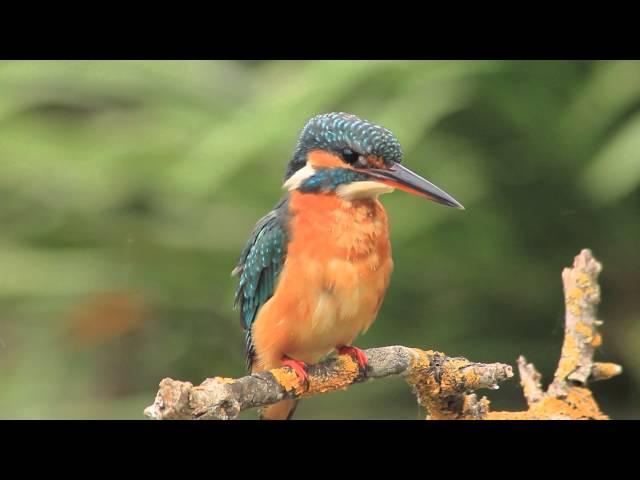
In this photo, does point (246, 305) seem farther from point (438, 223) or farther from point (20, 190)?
point (20, 190)

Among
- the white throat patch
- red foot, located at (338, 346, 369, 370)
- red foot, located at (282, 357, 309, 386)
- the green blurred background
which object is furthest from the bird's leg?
the green blurred background

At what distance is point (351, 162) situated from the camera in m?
1.91

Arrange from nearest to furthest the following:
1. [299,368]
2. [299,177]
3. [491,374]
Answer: [491,374]
[299,368]
[299,177]

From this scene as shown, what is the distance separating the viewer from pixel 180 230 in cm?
341

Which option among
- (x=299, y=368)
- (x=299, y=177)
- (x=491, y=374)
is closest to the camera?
(x=491, y=374)

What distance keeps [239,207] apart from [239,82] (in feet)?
2.27

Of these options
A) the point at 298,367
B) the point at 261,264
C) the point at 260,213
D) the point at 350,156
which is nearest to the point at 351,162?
the point at 350,156

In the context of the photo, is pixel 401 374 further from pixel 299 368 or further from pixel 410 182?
pixel 410 182

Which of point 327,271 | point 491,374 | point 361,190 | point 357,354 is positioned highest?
point 361,190

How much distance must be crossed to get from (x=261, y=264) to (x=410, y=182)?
0.42 m

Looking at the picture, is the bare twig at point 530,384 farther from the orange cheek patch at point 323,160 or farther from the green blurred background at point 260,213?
the green blurred background at point 260,213

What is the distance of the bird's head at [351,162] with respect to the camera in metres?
1.84

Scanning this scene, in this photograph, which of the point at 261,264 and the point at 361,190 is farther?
the point at 261,264

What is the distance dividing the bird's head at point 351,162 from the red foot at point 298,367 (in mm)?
353
